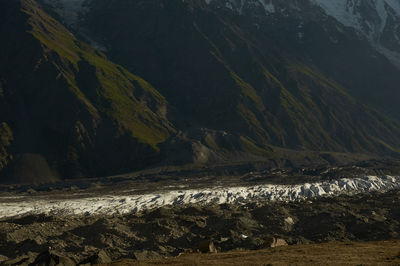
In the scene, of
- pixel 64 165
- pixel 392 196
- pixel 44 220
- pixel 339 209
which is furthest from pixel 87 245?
pixel 64 165

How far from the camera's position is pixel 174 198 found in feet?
393

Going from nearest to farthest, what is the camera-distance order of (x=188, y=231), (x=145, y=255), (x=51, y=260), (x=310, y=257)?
(x=310, y=257)
(x=51, y=260)
(x=145, y=255)
(x=188, y=231)

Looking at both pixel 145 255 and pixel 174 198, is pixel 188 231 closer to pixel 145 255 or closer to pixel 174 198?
pixel 145 255

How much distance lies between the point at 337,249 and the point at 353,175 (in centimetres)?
12210

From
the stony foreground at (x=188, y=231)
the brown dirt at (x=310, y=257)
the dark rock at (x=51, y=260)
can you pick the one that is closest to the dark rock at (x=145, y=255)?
the stony foreground at (x=188, y=231)

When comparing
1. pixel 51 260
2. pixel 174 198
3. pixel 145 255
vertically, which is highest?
pixel 51 260

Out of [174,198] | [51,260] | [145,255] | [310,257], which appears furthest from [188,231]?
[174,198]

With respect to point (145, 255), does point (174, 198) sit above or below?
below

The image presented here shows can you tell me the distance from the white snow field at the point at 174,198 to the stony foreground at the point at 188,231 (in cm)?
2206

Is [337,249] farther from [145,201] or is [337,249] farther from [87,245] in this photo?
[145,201]

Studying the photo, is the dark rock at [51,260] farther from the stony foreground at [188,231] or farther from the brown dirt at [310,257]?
the brown dirt at [310,257]

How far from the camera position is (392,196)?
10844 centimetres

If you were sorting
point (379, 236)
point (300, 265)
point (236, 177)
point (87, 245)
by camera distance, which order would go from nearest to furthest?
point (300, 265) → point (87, 245) → point (379, 236) → point (236, 177)

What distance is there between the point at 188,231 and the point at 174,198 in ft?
153
